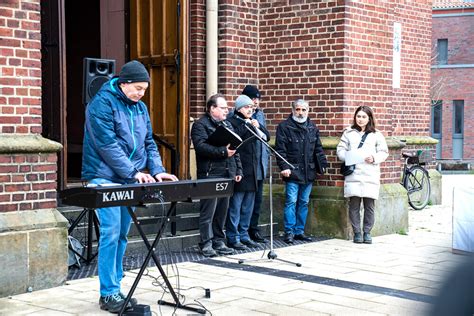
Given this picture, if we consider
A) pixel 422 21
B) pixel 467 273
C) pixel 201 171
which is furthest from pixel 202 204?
pixel 422 21

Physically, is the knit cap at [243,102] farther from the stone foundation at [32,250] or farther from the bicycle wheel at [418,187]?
the bicycle wheel at [418,187]

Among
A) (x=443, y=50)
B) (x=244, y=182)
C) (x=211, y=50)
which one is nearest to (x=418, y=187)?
(x=211, y=50)

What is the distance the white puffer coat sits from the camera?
380 inches

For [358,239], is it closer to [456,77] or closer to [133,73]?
[133,73]

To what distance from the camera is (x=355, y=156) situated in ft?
31.8

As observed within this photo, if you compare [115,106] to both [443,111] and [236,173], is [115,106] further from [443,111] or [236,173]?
[443,111]

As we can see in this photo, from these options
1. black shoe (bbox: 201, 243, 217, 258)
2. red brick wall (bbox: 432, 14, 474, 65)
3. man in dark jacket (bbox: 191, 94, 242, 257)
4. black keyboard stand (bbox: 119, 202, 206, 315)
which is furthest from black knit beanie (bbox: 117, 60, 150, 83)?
red brick wall (bbox: 432, 14, 474, 65)

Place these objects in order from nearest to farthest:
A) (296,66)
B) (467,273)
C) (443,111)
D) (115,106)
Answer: (467,273) → (115,106) → (296,66) → (443,111)

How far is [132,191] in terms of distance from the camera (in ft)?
17.3

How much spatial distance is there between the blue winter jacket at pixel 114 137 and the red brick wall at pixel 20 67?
112 cm

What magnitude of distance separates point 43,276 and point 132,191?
215 centimetres

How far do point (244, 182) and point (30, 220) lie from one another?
306 centimetres

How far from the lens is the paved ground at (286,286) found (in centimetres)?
618

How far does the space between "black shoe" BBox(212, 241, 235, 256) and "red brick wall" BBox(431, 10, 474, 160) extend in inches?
1342
